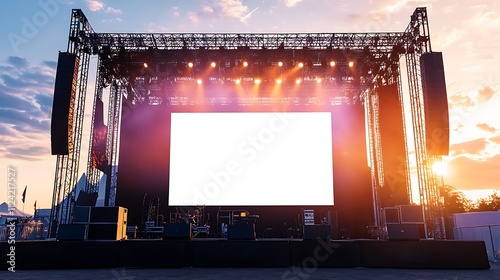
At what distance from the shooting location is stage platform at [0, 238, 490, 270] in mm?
7184

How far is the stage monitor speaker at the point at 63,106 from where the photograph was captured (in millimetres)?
12898

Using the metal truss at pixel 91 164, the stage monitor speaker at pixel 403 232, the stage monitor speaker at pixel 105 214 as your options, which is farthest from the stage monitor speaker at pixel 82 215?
the metal truss at pixel 91 164

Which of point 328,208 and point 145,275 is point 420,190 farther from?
point 145,275

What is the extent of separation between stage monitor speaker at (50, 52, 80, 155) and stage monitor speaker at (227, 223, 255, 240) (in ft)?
26.4

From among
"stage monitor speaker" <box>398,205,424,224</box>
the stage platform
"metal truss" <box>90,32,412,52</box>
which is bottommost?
the stage platform

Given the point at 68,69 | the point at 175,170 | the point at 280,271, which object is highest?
the point at 68,69

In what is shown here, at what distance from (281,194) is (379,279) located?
30.2 feet

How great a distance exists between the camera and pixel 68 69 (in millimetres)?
13219

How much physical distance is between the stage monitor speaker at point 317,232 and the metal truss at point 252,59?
24.4ft

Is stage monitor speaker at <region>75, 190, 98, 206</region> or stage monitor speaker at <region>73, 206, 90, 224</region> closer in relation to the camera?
stage monitor speaker at <region>73, 206, 90, 224</region>

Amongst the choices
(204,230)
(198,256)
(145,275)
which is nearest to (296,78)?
(204,230)

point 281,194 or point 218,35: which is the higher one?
point 218,35

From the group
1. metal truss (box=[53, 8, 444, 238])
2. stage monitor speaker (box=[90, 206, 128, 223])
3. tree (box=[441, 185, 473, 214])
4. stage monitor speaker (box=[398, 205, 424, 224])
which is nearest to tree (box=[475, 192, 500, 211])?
tree (box=[441, 185, 473, 214])

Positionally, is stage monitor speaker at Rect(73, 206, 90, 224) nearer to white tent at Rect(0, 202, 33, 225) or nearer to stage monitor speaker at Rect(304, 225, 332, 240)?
white tent at Rect(0, 202, 33, 225)
